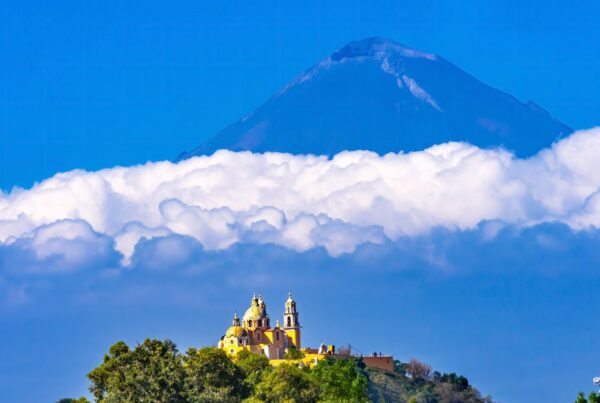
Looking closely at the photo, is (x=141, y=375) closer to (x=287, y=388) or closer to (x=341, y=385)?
(x=287, y=388)

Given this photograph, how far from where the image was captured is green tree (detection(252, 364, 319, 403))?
100938 millimetres

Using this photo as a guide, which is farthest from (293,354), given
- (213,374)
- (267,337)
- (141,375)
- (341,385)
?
(141,375)

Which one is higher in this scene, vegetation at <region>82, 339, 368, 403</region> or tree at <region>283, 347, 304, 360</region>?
tree at <region>283, 347, 304, 360</region>

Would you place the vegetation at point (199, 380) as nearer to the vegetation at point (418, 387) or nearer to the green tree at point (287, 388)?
the green tree at point (287, 388)

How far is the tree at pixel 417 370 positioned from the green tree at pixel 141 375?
207 feet

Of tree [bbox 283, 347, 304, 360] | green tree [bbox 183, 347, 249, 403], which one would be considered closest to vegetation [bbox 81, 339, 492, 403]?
green tree [bbox 183, 347, 249, 403]

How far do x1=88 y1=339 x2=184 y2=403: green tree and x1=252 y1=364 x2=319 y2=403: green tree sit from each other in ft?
21.4

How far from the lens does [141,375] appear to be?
8888 centimetres

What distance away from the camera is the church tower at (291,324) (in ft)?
493

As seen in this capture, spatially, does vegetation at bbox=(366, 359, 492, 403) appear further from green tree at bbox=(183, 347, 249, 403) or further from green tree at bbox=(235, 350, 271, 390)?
green tree at bbox=(183, 347, 249, 403)

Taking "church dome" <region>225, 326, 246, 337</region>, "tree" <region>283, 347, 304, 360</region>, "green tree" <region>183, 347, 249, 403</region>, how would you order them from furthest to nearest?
"church dome" <region>225, 326, 246, 337</region>, "tree" <region>283, 347, 304, 360</region>, "green tree" <region>183, 347, 249, 403</region>

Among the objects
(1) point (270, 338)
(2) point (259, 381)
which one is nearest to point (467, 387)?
(1) point (270, 338)

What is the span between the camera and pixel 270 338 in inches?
5748

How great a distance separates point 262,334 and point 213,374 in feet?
143
